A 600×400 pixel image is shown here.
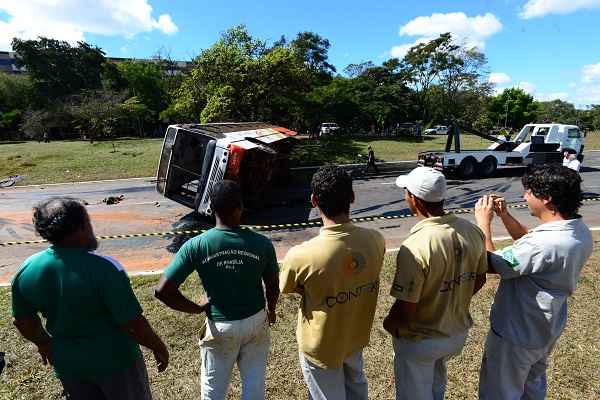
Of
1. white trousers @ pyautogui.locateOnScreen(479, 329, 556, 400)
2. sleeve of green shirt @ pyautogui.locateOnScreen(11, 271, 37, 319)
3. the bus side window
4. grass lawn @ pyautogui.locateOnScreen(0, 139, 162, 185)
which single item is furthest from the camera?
grass lawn @ pyautogui.locateOnScreen(0, 139, 162, 185)

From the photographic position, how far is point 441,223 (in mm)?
2463

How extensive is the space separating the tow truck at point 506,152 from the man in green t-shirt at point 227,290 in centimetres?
1483

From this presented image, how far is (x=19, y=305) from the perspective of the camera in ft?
7.73

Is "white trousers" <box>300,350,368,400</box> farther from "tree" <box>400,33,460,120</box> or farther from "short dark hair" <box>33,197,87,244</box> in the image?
"tree" <box>400,33,460,120</box>

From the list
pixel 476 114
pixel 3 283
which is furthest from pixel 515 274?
pixel 476 114

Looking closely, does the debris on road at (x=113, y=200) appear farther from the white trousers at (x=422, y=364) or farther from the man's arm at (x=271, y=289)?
the white trousers at (x=422, y=364)

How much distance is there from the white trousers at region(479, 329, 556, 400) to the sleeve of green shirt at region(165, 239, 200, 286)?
7.27ft

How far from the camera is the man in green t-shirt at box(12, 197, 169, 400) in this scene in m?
2.16

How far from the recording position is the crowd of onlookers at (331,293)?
2.24 metres

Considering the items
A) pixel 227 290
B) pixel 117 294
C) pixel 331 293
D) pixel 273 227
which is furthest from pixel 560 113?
pixel 117 294

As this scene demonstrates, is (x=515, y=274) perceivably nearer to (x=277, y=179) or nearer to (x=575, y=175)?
(x=575, y=175)

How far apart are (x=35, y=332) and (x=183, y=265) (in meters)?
1.02

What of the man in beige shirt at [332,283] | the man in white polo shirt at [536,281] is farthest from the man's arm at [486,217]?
the man in beige shirt at [332,283]

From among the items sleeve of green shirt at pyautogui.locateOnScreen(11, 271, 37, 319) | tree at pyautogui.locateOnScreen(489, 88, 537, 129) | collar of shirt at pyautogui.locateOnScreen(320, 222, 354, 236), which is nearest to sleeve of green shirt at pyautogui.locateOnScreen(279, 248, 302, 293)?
collar of shirt at pyautogui.locateOnScreen(320, 222, 354, 236)
